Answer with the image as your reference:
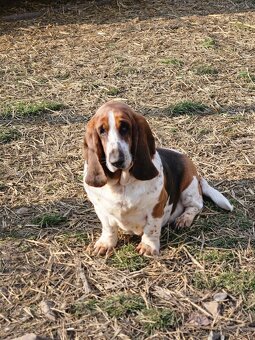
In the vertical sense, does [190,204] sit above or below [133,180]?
below

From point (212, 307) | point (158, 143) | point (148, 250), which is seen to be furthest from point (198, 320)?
point (158, 143)

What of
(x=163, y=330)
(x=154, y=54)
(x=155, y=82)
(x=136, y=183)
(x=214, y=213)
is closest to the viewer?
(x=163, y=330)

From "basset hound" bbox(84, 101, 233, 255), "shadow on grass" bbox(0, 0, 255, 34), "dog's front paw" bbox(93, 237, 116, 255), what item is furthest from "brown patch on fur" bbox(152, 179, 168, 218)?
"shadow on grass" bbox(0, 0, 255, 34)

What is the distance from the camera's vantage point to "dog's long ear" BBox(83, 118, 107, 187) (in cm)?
370

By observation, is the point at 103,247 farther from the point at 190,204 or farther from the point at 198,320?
the point at 198,320

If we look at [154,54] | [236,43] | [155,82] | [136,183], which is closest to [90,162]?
[136,183]

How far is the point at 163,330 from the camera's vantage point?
3.58 meters

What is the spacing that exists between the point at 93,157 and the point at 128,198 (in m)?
0.38

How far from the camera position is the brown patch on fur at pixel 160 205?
4.02m

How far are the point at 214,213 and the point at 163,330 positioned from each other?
4.38 ft

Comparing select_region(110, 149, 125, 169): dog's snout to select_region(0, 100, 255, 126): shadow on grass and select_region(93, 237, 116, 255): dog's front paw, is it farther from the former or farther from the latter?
select_region(0, 100, 255, 126): shadow on grass

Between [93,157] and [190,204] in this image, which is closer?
[93,157]

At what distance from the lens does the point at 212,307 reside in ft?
12.2

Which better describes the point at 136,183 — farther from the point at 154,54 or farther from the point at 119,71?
the point at 154,54
